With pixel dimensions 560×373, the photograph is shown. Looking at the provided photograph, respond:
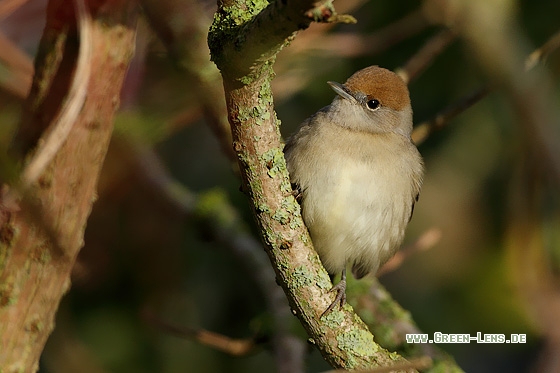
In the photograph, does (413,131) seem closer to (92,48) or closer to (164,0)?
(164,0)

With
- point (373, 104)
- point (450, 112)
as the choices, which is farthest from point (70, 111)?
point (450, 112)

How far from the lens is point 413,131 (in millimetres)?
4742

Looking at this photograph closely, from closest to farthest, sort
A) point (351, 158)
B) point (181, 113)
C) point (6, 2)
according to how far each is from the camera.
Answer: point (6, 2) → point (351, 158) → point (181, 113)

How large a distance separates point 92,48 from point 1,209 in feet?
2.75

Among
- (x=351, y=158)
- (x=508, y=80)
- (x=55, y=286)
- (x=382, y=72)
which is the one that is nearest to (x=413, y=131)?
(x=382, y=72)

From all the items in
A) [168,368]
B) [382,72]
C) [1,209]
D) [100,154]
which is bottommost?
[168,368]

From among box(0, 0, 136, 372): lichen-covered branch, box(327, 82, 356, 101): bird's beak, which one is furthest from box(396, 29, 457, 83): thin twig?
box(0, 0, 136, 372): lichen-covered branch

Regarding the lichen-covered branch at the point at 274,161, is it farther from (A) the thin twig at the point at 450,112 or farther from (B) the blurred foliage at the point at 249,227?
(B) the blurred foliage at the point at 249,227

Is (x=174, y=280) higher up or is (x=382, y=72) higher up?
(x=382, y=72)

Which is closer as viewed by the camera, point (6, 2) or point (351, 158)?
point (6, 2)

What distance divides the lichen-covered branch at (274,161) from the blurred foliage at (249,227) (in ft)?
7.24

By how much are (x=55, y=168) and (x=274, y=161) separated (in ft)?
4.08

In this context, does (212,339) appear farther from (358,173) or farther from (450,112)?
(450,112)

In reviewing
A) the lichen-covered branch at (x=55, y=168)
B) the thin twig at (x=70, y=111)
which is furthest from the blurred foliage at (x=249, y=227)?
the thin twig at (x=70, y=111)
